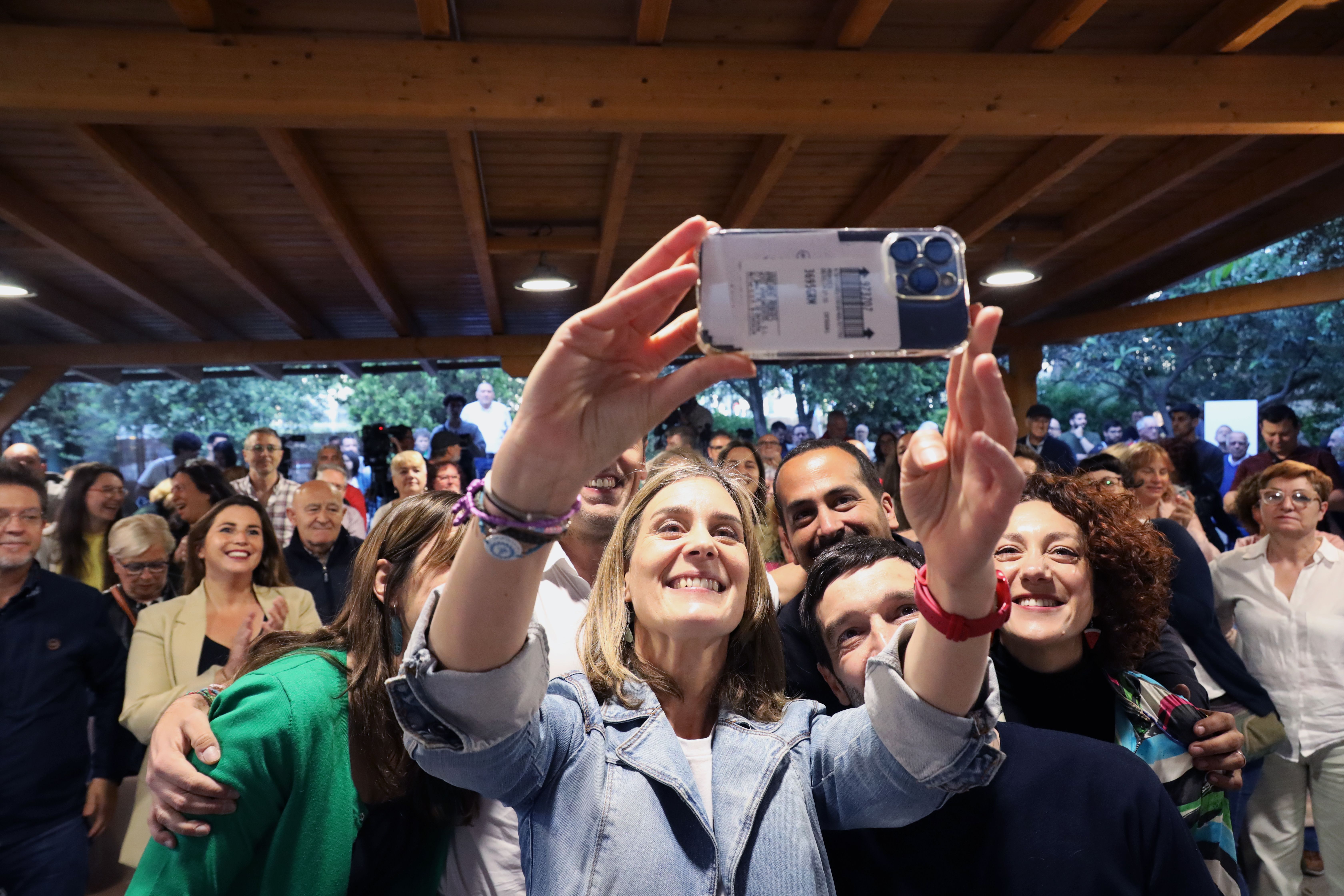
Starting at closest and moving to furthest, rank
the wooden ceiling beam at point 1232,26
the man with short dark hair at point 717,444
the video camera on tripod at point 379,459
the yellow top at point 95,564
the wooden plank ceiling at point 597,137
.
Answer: the wooden plank ceiling at point 597,137 → the wooden ceiling beam at point 1232,26 → the yellow top at point 95,564 → the man with short dark hair at point 717,444 → the video camera on tripod at point 379,459

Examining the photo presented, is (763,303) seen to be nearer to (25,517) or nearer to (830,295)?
(830,295)

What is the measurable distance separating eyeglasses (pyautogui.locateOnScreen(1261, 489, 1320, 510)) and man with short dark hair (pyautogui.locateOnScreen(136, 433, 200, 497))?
6.73m

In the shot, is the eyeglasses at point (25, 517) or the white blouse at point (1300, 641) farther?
Result: the white blouse at point (1300, 641)

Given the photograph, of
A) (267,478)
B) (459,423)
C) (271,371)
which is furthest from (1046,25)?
(271,371)

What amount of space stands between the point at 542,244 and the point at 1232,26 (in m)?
4.20

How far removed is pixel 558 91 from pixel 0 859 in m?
3.18

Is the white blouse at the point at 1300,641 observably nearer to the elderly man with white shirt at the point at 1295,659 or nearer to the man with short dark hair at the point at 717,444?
the elderly man with white shirt at the point at 1295,659

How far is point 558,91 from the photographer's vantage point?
3.58 metres

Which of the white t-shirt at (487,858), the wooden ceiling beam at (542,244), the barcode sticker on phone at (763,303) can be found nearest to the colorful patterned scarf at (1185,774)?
the white t-shirt at (487,858)

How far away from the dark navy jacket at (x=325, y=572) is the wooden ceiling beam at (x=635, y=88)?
1776 mm

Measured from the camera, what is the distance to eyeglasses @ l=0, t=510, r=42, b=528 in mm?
2635

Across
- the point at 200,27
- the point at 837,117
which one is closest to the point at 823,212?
the point at 837,117

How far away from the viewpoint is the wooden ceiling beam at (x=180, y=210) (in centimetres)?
426

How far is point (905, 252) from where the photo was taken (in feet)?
2.88
